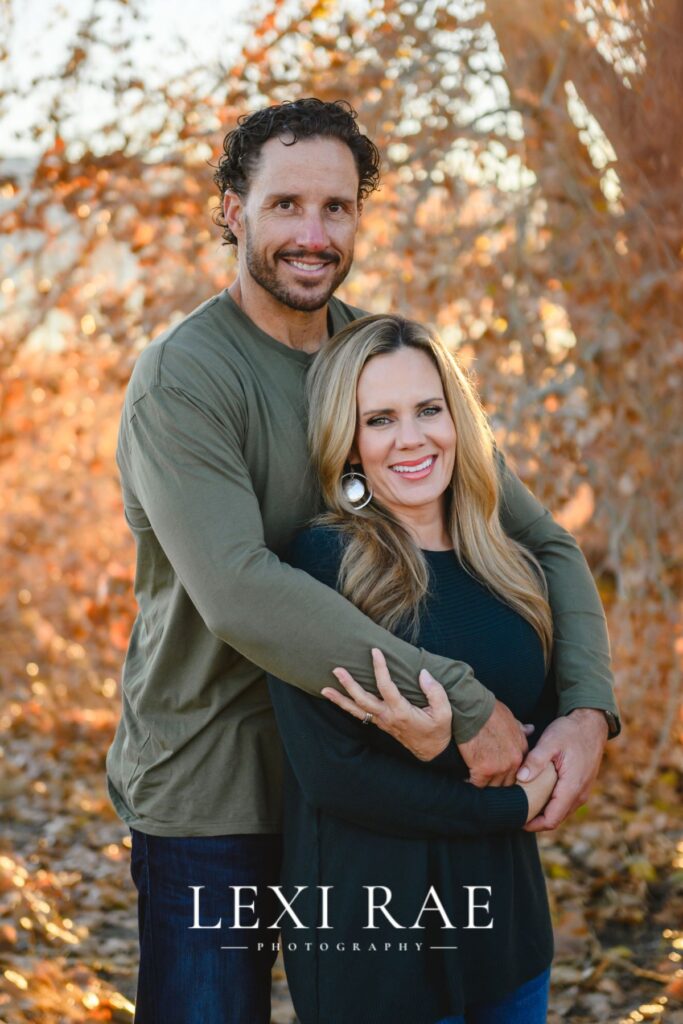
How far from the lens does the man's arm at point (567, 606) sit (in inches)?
97.0

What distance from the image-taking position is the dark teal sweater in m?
2.10

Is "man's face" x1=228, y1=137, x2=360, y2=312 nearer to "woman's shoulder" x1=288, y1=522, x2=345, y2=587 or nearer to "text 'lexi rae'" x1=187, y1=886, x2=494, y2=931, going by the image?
"woman's shoulder" x1=288, y1=522, x2=345, y2=587

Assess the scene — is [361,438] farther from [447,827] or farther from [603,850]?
[603,850]

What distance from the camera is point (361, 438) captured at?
237 cm

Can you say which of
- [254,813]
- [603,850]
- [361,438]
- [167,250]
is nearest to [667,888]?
[603,850]

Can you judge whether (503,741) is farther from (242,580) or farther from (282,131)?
(282,131)

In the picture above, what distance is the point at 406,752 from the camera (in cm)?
218

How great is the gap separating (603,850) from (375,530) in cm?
280

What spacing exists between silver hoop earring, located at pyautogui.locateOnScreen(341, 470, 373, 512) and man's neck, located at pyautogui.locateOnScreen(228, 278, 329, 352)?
14.4 inches

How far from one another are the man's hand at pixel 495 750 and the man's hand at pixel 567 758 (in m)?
0.05

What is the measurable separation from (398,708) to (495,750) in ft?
0.78

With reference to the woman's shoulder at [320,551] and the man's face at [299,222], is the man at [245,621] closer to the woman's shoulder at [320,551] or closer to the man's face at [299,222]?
the man's face at [299,222]

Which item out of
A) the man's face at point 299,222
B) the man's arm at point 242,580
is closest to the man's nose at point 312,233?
the man's face at point 299,222

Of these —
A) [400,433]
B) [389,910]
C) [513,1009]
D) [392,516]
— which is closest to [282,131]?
[400,433]
